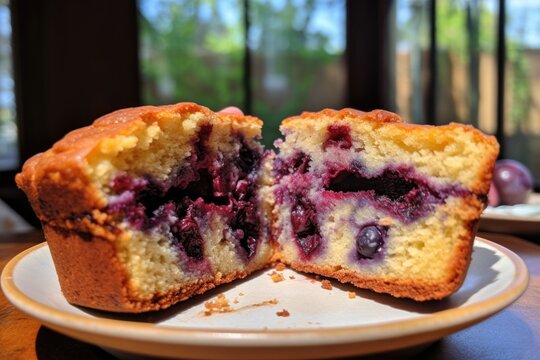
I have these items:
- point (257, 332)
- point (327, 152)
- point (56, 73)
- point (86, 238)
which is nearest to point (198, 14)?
point (56, 73)

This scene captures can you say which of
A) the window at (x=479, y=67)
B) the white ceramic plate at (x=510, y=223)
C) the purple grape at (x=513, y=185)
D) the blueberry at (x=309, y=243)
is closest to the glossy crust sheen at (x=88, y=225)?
the blueberry at (x=309, y=243)

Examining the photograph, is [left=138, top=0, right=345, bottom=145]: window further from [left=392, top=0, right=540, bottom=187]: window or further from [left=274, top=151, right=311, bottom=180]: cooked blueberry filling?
[left=274, top=151, right=311, bottom=180]: cooked blueberry filling

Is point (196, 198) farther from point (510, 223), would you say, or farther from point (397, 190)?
point (510, 223)

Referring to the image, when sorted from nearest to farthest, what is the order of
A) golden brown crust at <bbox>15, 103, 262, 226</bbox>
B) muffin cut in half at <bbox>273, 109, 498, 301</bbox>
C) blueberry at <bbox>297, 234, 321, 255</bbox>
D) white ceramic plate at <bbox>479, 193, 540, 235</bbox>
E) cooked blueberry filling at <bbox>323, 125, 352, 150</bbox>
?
1. golden brown crust at <bbox>15, 103, 262, 226</bbox>
2. muffin cut in half at <bbox>273, 109, 498, 301</bbox>
3. cooked blueberry filling at <bbox>323, 125, 352, 150</bbox>
4. blueberry at <bbox>297, 234, 321, 255</bbox>
5. white ceramic plate at <bbox>479, 193, 540, 235</bbox>

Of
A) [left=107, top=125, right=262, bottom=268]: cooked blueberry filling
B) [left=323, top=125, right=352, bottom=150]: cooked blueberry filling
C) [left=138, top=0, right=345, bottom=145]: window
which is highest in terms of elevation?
[left=138, top=0, right=345, bottom=145]: window

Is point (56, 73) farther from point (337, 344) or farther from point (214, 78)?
point (337, 344)

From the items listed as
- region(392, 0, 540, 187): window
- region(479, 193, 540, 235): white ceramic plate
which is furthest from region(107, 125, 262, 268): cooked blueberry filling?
region(392, 0, 540, 187): window
